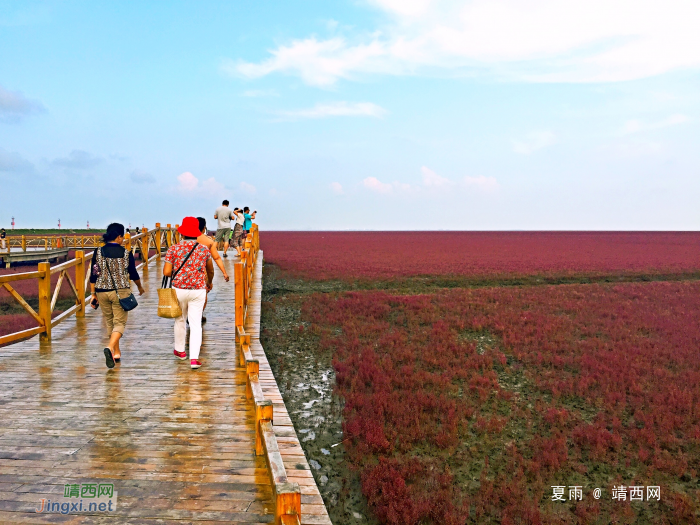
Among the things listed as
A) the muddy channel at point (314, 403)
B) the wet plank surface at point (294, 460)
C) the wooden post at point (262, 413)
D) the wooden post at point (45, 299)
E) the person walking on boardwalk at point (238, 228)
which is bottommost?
the muddy channel at point (314, 403)

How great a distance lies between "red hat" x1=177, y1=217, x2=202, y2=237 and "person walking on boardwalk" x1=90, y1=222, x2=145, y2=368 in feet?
3.24

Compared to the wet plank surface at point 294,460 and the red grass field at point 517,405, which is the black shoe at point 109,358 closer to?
the wet plank surface at point 294,460

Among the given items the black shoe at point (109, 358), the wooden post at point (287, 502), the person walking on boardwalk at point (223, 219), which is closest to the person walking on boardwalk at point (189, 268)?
the black shoe at point (109, 358)

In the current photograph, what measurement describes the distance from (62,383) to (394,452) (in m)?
5.02

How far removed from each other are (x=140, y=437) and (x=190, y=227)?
2.84 metres

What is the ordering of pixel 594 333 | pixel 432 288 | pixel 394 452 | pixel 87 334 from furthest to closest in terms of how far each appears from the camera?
1. pixel 432 288
2. pixel 594 333
3. pixel 87 334
4. pixel 394 452

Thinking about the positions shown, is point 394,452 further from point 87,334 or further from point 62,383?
point 87,334

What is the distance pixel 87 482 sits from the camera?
3863 millimetres

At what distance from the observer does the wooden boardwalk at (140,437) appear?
11.9 feet

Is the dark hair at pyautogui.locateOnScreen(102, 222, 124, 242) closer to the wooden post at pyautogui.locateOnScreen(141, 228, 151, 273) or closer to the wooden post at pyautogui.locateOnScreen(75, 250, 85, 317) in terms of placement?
the wooden post at pyautogui.locateOnScreen(75, 250, 85, 317)

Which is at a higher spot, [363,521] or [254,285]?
[254,285]

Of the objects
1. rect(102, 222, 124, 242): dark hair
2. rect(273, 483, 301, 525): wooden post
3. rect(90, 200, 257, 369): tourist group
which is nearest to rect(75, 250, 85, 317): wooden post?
rect(90, 200, 257, 369): tourist group

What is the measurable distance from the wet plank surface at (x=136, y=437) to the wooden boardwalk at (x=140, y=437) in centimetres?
1

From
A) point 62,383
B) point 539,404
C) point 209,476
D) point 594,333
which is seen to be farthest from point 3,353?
point 594,333
